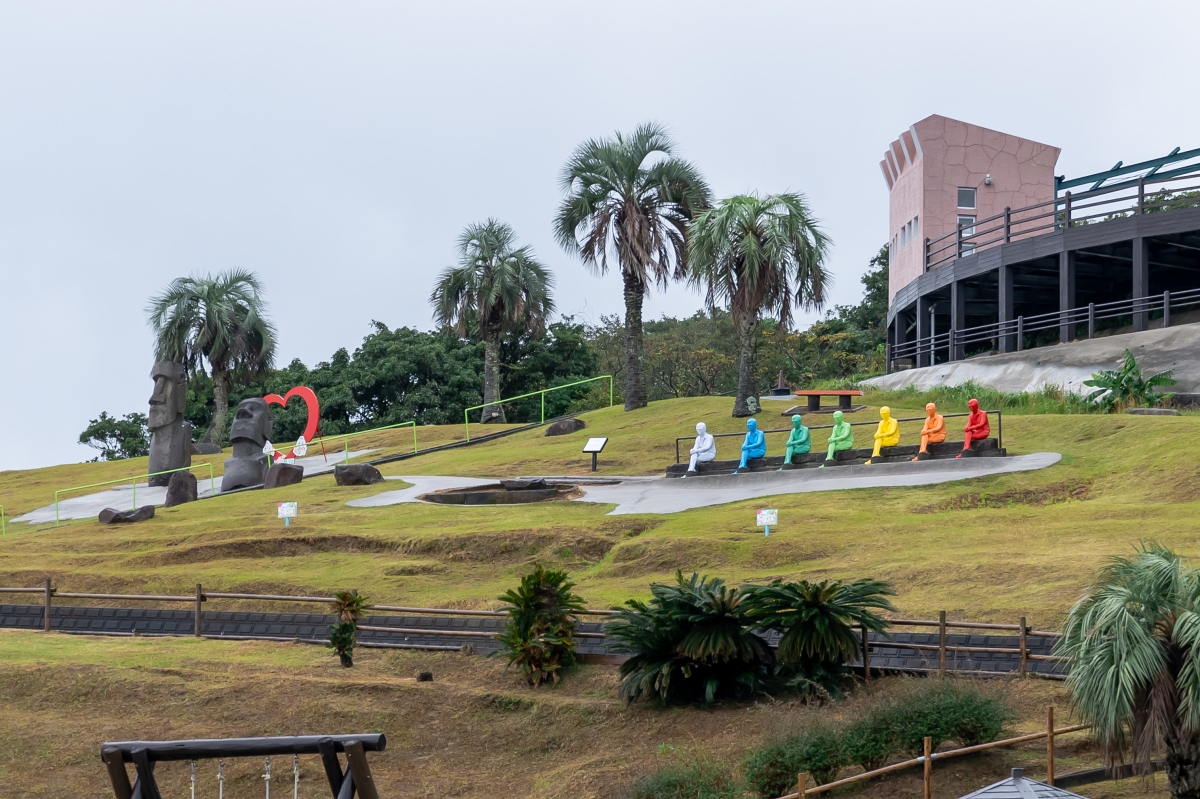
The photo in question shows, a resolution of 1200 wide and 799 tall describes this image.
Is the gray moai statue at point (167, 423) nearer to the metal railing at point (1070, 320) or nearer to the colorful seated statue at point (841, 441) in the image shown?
the colorful seated statue at point (841, 441)

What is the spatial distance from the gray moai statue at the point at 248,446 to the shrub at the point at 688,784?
26.8 metres

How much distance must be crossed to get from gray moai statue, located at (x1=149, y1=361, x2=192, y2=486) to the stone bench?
17.4m

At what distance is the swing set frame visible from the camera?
4.98 metres

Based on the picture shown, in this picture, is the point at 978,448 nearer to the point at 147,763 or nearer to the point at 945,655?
the point at 945,655

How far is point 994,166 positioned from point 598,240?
49.1 feet

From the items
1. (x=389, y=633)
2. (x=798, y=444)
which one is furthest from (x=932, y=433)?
(x=389, y=633)

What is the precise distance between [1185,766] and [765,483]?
18006 mm

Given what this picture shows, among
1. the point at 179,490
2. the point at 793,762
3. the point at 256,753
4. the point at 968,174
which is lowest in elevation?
the point at 793,762

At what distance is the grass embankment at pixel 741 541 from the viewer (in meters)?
16.6

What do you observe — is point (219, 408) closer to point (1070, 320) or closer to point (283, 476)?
point (283, 476)

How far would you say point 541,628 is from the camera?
47.9 ft

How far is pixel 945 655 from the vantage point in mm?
12695

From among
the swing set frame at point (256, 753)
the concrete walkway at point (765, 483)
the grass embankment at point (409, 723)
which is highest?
the concrete walkway at point (765, 483)

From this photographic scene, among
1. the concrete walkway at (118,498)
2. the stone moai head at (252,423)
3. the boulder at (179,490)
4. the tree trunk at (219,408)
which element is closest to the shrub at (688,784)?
the boulder at (179,490)
